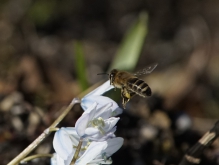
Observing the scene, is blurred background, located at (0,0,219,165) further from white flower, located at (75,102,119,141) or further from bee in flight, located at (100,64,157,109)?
white flower, located at (75,102,119,141)

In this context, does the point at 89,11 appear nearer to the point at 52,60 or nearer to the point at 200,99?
the point at 52,60

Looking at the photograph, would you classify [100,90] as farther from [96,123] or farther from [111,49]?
[111,49]

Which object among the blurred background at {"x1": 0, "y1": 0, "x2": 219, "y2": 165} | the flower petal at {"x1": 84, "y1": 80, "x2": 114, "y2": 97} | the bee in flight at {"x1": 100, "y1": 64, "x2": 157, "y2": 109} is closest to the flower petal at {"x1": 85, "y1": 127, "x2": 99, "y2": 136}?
the flower petal at {"x1": 84, "y1": 80, "x2": 114, "y2": 97}

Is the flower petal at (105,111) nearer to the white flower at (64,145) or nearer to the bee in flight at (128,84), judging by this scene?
the white flower at (64,145)

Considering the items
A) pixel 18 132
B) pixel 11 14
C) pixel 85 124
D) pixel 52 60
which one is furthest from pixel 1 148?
pixel 11 14

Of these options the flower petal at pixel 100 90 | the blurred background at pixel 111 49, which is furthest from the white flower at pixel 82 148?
the blurred background at pixel 111 49
